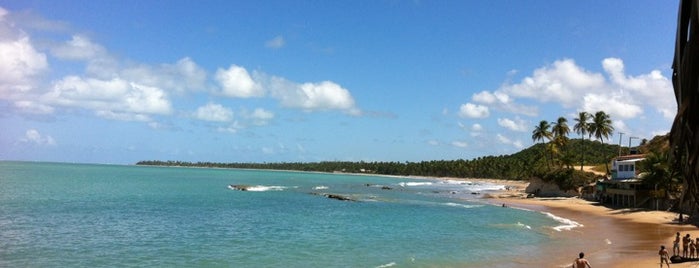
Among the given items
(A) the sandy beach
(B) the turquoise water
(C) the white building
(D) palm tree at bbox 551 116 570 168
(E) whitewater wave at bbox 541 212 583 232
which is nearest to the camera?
(A) the sandy beach

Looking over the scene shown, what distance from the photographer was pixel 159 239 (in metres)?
39.5

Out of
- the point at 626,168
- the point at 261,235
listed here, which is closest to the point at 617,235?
the point at 261,235

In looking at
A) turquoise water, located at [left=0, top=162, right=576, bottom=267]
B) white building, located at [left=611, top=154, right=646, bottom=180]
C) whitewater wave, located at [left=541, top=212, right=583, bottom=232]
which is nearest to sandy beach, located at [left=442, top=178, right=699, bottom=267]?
whitewater wave, located at [left=541, top=212, right=583, bottom=232]

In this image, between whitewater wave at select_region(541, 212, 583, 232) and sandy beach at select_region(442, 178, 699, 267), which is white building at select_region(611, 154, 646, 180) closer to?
sandy beach at select_region(442, 178, 699, 267)

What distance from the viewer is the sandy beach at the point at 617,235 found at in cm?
3019

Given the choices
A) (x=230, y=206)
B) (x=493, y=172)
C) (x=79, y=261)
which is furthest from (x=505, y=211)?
(x=493, y=172)

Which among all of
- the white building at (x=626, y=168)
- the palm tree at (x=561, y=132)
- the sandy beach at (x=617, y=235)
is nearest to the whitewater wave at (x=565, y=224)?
the sandy beach at (x=617, y=235)

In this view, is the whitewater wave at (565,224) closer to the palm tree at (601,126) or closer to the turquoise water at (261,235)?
Result: the turquoise water at (261,235)

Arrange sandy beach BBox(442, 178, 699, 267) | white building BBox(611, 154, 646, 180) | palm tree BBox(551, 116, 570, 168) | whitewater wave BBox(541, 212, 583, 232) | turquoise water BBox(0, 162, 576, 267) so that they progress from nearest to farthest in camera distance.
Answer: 1. sandy beach BBox(442, 178, 699, 267)
2. turquoise water BBox(0, 162, 576, 267)
3. whitewater wave BBox(541, 212, 583, 232)
4. white building BBox(611, 154, 646, 180)
5. palm tree BBox(551, 116, 570, 168)

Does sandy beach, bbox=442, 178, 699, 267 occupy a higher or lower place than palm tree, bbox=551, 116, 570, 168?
lower

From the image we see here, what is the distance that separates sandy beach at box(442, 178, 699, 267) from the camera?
30188 mm

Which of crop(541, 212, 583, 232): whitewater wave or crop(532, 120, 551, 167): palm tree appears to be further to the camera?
crop(532, 120, 551, 167): palm tree

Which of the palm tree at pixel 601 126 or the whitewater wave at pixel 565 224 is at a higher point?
the palm tree at pixel 601 126

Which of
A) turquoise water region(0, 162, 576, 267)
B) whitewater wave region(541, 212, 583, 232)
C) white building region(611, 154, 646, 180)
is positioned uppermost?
white building region(611, 154, 646, 180)
